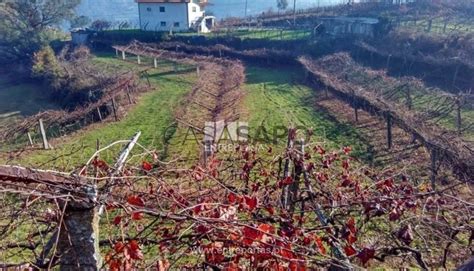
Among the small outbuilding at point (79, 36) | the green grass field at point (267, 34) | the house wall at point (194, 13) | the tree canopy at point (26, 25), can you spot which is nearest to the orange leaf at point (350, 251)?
the green grass field at point (267, 34)

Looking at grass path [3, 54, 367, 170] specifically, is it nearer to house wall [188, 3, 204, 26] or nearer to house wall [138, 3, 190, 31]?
house wall [138, 3, 190, 31]

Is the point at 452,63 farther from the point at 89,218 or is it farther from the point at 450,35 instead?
the point at 89,218

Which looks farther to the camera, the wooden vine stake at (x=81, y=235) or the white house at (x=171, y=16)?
the white house at (x=171, y=16)

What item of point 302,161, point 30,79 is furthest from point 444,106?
point 30,79

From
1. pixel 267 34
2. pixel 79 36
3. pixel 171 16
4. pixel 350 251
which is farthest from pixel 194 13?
pixel 350 251

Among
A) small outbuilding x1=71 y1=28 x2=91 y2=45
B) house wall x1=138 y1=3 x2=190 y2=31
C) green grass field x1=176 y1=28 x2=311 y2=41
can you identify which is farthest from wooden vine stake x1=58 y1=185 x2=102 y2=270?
small outbuilding x1=71 y1=28 x2=91 y2=45

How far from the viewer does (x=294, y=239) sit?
2.56 meters

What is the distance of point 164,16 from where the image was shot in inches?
1532

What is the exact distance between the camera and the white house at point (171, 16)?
125 ft

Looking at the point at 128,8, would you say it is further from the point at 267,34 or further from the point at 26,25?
the point at 267,34

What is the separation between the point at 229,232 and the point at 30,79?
3172 centimetres

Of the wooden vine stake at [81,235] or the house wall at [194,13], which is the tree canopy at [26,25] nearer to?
the house wall at [194,13]

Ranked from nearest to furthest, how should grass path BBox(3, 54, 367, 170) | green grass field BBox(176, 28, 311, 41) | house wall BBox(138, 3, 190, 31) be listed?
grass path BBox(3, 54, 367, 170) → green grass field BBox(176, 28, 311, 41) → house wall BBox(138, 3, 190, 31)

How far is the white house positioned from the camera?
3797cm
